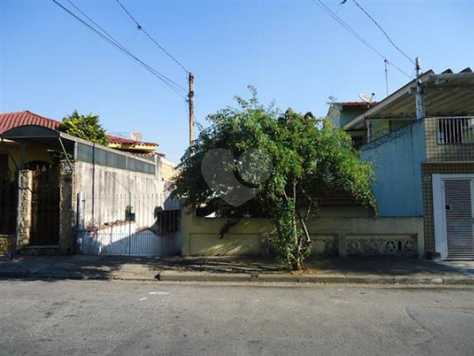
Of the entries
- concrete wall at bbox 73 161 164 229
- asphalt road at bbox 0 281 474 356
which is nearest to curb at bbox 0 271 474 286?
asphalt road at bbox 0 281 474 356

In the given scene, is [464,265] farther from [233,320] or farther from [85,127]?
[85,127]

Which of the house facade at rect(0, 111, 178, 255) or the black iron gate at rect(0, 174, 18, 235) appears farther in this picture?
the black iron gate at rect(0, 174, 18, 235)

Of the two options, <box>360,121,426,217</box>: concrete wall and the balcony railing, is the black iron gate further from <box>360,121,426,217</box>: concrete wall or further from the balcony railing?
the balcony railing

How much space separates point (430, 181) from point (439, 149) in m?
0.97

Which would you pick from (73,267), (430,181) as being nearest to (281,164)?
(430,181)

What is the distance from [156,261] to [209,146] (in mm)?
4096

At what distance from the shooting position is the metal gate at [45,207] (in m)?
13.0

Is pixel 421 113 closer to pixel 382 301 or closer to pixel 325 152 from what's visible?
pixel 325 152

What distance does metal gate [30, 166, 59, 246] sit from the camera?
13.0 meters

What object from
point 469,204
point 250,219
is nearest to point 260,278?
point 250,219

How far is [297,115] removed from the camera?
939cm

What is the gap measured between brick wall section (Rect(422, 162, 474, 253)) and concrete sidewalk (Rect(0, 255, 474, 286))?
0.87 metres

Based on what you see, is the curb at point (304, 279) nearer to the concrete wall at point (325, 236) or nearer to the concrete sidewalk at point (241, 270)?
the concrete sidewalk at point (241, 270)

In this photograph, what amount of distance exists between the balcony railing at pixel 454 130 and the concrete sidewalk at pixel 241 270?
11.8 feet
